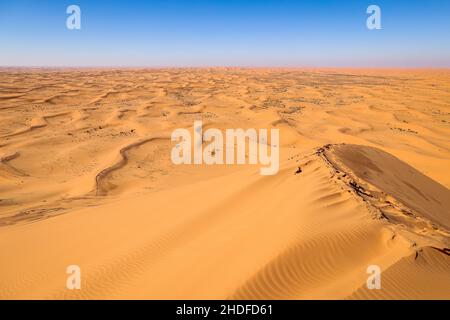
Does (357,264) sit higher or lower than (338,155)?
lower

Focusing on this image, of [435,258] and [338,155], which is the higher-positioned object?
[338,155]

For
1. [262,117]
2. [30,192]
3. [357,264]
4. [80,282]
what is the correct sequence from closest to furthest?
1. [357,264]
2. [80,282]
3. [30,192]
4. [262,117]

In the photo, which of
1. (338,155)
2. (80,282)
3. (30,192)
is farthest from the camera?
(30,192)

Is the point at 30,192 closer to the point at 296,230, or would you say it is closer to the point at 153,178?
the point at 153,178

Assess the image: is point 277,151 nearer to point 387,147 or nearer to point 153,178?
point 153,178

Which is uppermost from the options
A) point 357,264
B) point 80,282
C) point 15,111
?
point 15,111
